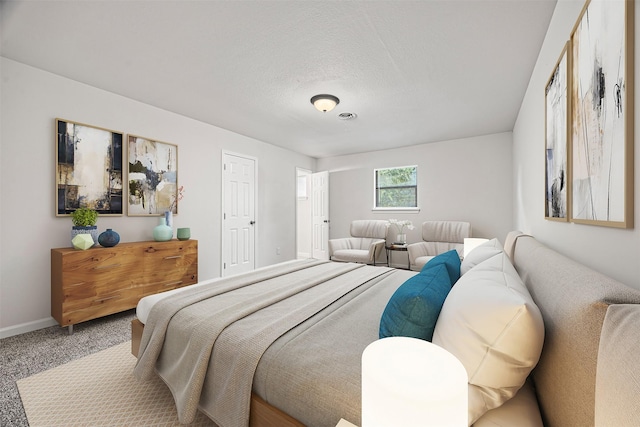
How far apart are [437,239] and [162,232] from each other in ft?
14.4

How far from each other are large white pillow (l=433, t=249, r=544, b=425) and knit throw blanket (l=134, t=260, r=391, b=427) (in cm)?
80

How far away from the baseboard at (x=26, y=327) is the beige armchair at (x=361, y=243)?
3963 millimetres

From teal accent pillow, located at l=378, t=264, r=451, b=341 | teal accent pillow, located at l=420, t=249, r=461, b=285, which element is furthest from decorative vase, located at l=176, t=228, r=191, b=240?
teal accent pillow, located at l=378, t=264, r=451, b=341

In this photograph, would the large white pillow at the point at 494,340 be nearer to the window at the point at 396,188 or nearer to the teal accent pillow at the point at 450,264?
the teal accent pillow at the point at 450,264

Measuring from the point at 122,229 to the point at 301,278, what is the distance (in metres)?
2.53

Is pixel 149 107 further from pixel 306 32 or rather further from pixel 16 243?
pixel 306 32

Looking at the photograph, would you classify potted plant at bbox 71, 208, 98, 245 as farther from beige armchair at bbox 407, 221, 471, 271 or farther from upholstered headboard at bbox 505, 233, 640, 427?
beige armchair at bbox 407, 221, 471, 271

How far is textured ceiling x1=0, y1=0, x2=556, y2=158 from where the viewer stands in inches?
74.9

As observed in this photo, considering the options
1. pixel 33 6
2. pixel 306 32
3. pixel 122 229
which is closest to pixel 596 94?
pixel 306 32

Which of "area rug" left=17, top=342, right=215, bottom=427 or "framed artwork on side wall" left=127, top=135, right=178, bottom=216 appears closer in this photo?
"area rug" left=17, top=342, right=215, bottom=427

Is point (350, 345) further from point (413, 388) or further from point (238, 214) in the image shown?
point (238, 214)

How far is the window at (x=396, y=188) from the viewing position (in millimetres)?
5578

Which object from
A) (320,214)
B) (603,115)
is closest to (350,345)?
(603,115)

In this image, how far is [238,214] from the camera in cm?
480
